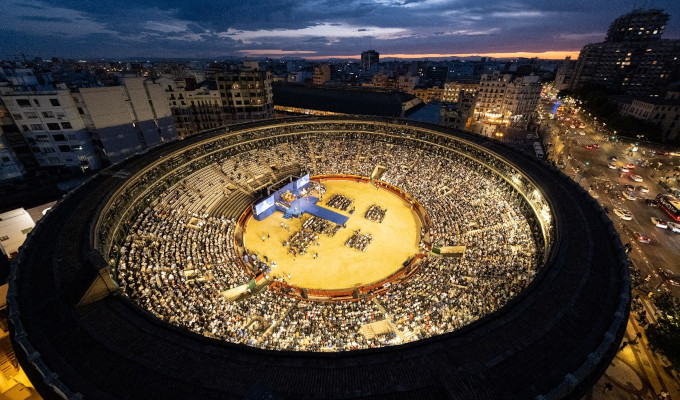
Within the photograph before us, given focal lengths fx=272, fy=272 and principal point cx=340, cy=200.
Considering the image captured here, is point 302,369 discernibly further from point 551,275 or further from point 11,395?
point 11,395

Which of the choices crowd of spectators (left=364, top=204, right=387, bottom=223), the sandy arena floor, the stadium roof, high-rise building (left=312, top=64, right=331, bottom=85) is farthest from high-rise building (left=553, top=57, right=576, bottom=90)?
crowd of spectators (left=364, top=204, right=387, bottom=223)

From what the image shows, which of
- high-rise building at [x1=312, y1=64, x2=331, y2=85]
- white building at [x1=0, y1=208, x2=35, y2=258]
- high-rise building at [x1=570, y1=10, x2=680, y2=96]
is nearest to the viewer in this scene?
white building at [x1=0, y1=208, x2=35, y2=258]

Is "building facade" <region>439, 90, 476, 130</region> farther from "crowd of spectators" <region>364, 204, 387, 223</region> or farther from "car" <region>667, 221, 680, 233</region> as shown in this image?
"crowd of spectators" <region>364, 204, 387, 223</region>

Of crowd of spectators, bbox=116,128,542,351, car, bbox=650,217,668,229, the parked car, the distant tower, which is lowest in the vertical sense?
car, bbox=650,217,668,229

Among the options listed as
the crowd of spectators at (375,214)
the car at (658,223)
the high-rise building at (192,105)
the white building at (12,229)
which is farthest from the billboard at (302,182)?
the car at (658,223)

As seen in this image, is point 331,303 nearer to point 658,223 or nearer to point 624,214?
point 624,214

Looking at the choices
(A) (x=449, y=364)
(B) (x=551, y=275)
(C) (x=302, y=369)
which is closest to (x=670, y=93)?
(B) (x=551, y=275)

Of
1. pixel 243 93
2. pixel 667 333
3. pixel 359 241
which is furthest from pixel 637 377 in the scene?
pixel 243 93
